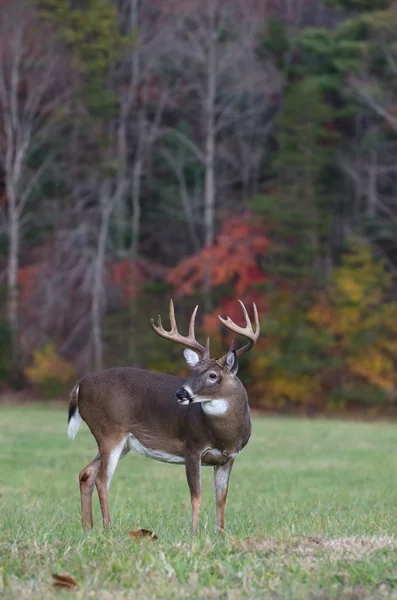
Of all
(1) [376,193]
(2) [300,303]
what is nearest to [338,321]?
(2) [300,303]

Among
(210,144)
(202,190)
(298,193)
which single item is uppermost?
(210,144)

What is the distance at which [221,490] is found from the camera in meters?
8.96

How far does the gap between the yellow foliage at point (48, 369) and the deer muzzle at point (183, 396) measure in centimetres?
3153

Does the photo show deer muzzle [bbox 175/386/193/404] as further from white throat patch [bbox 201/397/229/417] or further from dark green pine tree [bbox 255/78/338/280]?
dark green pine tree [bbox 255/78/338/280]

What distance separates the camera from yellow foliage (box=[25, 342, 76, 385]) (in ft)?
131

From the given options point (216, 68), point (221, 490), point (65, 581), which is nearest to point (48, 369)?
point (216, 68)

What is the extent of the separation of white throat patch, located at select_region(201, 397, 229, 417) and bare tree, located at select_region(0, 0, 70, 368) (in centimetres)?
3183

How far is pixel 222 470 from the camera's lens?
9117 millimetres

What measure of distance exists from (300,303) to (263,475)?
21006 millimetres

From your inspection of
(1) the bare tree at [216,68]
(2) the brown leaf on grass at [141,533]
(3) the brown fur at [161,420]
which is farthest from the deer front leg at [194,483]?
(1) the bare tree at [216,68]

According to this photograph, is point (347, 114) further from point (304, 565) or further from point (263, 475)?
point (304, 565)

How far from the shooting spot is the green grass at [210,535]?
555 cm

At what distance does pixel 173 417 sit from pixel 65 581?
3805mm

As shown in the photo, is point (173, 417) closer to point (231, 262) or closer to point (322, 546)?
point (322, 546)
